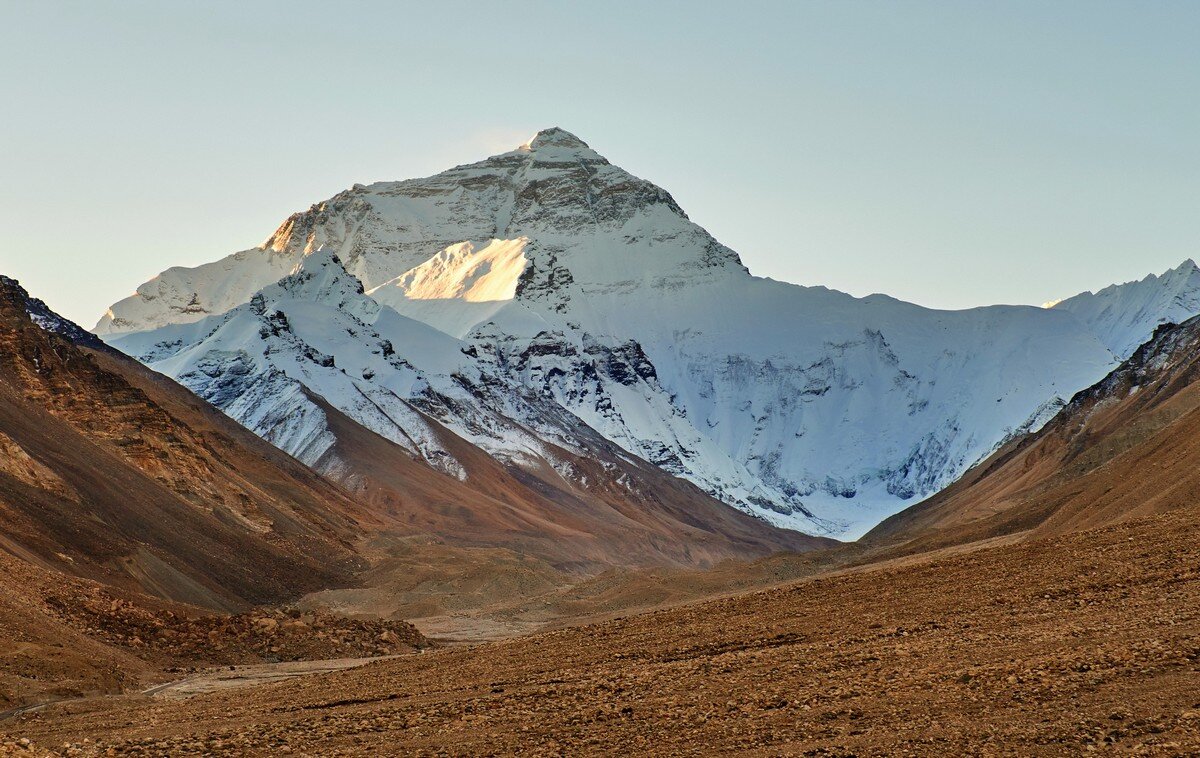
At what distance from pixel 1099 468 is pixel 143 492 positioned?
47.5m

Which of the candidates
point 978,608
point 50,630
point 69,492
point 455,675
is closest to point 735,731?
point 978,608

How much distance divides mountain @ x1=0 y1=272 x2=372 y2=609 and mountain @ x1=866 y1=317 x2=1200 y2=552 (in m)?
33.4

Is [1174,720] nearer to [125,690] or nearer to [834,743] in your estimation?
[834,743]

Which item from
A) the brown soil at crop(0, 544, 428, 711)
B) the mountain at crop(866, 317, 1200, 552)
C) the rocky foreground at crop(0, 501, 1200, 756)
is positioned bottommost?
the rocky foreground at crop(0, 501, 1200, 756)

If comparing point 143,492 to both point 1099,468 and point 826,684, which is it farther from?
point 826,684

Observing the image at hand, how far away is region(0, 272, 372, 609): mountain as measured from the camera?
6519 centimetres

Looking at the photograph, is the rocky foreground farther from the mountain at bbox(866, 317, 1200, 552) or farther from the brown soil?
the mountain at bbox(866, 317, 1200, 552)

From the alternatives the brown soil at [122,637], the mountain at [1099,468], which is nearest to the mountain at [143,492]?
the brown soil at [122,637]

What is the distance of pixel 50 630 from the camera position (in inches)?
1823

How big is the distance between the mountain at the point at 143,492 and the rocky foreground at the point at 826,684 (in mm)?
21222

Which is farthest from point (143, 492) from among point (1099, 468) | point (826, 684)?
point (826, 684)

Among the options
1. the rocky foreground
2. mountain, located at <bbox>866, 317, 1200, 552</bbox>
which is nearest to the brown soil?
the rocky foreground

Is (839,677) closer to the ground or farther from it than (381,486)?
closer to the ground

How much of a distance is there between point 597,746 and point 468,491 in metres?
158
